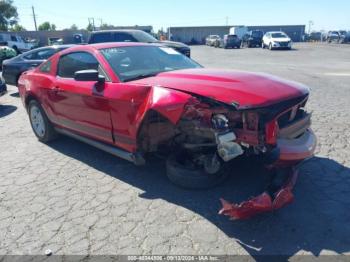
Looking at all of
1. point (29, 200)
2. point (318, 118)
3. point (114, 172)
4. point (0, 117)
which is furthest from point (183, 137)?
point (0, 117)

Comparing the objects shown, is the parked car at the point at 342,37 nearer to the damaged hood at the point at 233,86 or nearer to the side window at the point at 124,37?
the side window at the point at 124,37

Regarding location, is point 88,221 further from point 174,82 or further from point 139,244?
point 174,82

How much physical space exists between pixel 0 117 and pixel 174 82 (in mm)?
6342

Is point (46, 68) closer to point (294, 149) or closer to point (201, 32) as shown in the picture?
point (294, 149)

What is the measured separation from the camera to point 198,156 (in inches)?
→ 156

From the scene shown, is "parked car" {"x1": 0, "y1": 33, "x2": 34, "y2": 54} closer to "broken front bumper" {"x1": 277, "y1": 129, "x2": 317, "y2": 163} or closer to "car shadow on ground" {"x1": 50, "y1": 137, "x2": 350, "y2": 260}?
"car shadow on ground" {"x1": 50, "y1": 137, "x2": 350, "y2": 260}

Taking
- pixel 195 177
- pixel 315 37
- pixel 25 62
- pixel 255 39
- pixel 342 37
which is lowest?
pixel 315 37

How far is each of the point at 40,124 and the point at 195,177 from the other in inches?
134

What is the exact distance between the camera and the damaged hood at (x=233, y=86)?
3271mm

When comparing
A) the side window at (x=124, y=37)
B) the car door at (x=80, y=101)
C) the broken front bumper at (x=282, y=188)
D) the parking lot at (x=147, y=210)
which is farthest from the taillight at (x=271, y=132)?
the side window at (x=124, y=37)

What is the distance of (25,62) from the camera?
11.4 m

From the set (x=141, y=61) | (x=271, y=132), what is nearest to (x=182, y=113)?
(x=271, y=132)

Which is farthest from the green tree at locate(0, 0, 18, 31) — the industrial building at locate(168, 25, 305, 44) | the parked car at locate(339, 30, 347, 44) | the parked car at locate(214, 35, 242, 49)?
the parked car at locate(339, 30, 347, 44)

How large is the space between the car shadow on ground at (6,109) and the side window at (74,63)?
4129 mm
